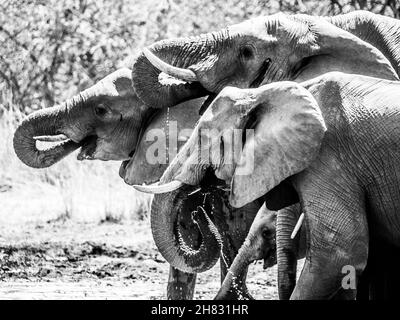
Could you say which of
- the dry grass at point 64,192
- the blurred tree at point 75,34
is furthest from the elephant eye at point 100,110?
the blurred tree at point 75,34

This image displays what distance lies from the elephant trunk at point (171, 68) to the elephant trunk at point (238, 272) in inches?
49.0

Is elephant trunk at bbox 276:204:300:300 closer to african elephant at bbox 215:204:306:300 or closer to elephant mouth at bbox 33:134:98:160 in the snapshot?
african elephant at bbox 215:204:306:300

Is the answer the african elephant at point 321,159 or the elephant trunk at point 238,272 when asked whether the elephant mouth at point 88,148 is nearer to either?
the elephant trunk at point 238,272

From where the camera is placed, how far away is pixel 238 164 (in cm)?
923

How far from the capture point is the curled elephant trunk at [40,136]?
12.1 m

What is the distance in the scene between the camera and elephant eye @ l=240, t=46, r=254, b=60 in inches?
430

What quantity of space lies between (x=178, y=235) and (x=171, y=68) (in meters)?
1.13

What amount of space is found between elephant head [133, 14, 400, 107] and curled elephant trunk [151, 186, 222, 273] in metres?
0.88

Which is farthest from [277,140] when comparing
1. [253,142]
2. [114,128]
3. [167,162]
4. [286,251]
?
[114,128]

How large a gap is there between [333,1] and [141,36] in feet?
10.4

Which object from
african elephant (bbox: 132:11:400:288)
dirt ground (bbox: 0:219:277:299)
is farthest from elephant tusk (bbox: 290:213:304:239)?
dirt ground (bbox: 0:219:277:299)

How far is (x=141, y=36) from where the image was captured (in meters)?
20.8
